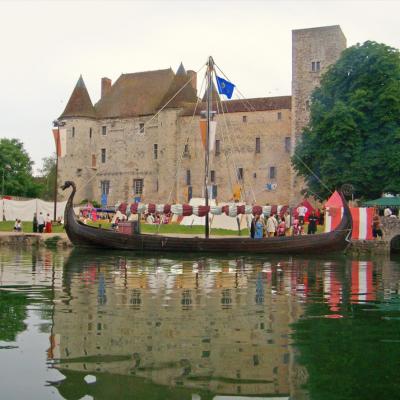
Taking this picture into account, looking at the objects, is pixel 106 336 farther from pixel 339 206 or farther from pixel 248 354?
pixel 339 206

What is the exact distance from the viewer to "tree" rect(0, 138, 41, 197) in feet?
271

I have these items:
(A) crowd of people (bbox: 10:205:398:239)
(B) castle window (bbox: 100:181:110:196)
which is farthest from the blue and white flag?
(B) castle window (bbox: 100:181:110:196)

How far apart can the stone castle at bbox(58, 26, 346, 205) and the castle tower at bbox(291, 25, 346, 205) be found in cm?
9

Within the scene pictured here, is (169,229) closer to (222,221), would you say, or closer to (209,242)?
(222,221)

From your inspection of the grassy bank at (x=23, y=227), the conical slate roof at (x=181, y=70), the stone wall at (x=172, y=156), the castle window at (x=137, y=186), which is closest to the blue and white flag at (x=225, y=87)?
the grassy bank at (x=23, y=227)

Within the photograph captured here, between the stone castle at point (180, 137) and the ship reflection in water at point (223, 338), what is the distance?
43335mm

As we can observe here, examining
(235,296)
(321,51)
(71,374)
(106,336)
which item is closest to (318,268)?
(235,296)

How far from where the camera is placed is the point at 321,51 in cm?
5631

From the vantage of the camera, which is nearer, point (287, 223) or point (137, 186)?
point (287, 223)

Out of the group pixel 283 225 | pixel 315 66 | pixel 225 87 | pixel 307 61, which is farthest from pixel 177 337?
pixel 307 61

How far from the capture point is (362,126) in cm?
3769

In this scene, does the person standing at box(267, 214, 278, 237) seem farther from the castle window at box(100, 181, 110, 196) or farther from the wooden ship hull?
the castle window at box(100, 181, 110, 196)

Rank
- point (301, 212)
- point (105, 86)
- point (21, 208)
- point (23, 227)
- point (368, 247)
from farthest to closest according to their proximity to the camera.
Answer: point (105, 86), point (21, 208), point (23, 227), point (301, 212), point (368, 247)

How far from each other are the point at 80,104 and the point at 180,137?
498 inches
